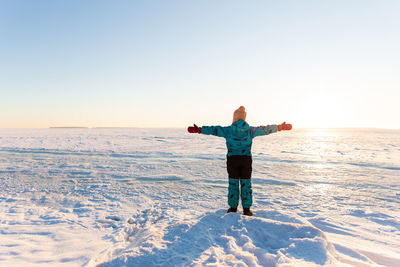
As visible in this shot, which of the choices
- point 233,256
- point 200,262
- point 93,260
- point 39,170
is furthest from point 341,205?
point 39,170

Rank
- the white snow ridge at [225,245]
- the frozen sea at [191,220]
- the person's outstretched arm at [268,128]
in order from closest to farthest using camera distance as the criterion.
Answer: the white snow ridge at [225,245] → the frozen sea at [191,220] → the person's outstretched arm at [268,128]

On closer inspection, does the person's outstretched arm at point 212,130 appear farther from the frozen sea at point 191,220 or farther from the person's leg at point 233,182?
the frozen sea at point 191,220

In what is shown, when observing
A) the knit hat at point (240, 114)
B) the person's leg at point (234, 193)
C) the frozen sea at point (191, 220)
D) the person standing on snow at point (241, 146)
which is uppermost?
the knit hat at point (240, 114)

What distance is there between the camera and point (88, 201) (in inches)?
161

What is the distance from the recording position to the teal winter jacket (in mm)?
3182

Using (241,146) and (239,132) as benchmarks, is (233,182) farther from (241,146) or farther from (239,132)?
(239,132)

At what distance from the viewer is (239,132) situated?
10.4ft

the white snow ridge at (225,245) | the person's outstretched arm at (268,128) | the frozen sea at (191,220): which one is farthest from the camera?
the person's outstretched arm at (268,128)

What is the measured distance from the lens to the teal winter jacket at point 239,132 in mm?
3182

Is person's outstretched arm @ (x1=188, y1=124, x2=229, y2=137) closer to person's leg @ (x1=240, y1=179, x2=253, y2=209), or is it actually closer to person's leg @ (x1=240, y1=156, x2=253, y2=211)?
person's leg @ (x1=240, y1=156, x2=253, y2=211)

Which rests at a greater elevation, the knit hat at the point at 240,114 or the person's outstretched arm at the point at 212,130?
the knit hat at the point at 240,114

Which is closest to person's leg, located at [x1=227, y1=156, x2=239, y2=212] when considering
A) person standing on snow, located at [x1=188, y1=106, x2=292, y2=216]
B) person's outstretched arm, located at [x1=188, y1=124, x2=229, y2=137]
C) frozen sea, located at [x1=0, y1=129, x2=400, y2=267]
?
person standing on snow, located at [x1=188, y1=106, x2=292, y2=216]

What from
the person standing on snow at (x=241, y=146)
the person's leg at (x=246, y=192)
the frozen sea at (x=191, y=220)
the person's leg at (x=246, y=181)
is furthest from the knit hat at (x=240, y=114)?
the frozen sea at (x=191, y=220)

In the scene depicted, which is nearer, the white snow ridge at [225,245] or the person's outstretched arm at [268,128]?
the white snow ridge at [225,245]
